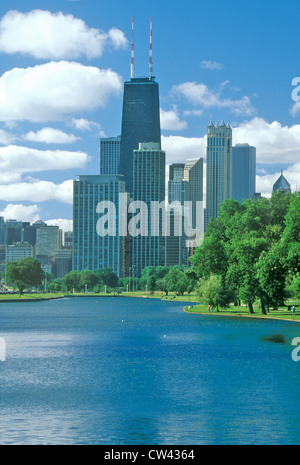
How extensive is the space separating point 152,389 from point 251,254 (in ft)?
206

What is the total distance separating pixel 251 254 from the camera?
110 metres

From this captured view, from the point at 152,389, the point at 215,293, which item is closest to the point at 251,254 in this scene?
the point at 215,293

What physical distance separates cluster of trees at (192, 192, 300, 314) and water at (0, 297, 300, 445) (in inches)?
350

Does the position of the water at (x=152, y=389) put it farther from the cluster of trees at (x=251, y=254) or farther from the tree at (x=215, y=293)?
the tree at (x=215, y=293)

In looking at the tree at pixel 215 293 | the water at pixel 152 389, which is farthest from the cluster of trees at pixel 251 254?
the water at pixel 152 389

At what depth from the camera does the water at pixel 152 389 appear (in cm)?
3688

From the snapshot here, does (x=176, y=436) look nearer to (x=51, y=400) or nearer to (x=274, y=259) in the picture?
(x=51, y=400)

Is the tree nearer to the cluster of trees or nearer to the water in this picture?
the cluster of trees

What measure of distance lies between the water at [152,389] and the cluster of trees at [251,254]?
8881mm

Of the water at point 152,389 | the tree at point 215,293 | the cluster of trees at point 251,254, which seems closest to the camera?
the water at point 152,389

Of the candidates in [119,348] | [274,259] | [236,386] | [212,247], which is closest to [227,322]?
[274,259]

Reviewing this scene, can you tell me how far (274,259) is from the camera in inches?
3639

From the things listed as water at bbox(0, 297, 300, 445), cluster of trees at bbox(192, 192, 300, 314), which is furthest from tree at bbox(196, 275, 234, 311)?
water at bbox(0, 297, 300, 445)

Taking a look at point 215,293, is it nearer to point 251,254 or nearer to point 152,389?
point 251,254
